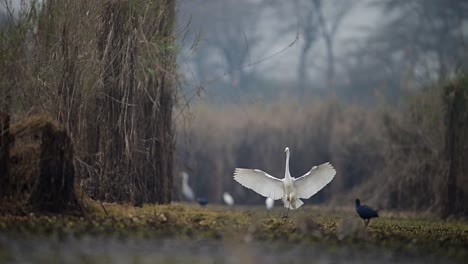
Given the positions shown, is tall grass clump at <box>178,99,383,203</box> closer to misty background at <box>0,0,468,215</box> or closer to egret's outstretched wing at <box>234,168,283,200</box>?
misty background at <box>0,0,468,215</box>

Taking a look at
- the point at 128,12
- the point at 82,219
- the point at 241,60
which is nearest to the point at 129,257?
the point at 82,219

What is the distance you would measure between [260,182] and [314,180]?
32.5 inches

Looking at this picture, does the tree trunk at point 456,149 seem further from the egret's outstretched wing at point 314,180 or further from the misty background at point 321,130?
the egret's outstretched wing at point 314,180

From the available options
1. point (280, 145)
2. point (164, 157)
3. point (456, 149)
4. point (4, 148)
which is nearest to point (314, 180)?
point (164, 157)

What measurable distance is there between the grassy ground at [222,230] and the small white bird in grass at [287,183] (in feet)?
6.85

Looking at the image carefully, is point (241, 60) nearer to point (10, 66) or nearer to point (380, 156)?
point (380, 156)

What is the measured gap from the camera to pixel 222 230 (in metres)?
11.8

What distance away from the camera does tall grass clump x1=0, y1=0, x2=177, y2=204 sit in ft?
43.8

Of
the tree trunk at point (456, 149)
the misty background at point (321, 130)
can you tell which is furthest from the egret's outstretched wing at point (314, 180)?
the tree trunk at point (456, 149)

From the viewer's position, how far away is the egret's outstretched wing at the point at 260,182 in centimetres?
1566

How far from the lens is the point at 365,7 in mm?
54812

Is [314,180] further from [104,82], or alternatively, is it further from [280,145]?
[280,145]

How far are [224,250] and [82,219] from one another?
2.18m

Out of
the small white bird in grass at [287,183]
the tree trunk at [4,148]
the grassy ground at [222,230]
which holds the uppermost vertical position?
the tree trunk at [4,148]
